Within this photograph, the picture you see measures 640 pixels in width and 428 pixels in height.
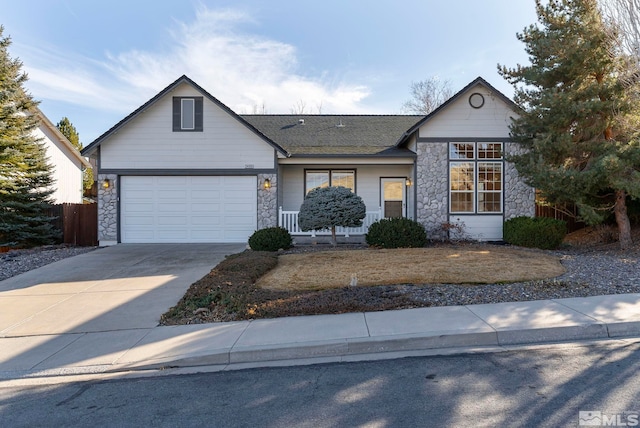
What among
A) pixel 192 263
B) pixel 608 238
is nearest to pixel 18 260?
pixel 192 263

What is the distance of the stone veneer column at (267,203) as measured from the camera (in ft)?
45.5

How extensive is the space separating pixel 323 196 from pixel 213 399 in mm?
8858

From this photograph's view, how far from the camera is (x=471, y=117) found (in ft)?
44.3

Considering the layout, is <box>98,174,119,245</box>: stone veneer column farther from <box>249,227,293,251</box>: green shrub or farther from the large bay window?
the large bay window

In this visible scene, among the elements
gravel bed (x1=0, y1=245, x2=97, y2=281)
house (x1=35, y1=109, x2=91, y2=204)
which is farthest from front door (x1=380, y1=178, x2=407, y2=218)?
house (x1=35, y1=109, x2=91, y2=204)

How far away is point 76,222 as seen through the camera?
14648 millimetres

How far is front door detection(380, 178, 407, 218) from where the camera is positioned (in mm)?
15500

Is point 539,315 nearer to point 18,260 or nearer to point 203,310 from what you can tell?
point 203,310

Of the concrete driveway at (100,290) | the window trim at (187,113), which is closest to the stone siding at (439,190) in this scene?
the concrete driveway at (100,290)

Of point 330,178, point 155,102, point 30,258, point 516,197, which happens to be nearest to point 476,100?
point 516,197

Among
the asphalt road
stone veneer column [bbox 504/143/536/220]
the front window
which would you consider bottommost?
the asphalt road

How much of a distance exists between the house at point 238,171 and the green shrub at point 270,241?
2131 millimetres

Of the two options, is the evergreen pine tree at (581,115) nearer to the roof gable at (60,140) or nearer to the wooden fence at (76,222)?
the wooden fence at (76,222)

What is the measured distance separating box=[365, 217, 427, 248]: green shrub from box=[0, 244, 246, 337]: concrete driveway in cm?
439
